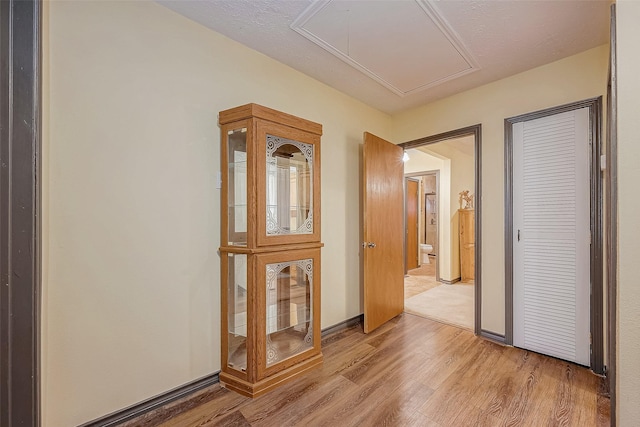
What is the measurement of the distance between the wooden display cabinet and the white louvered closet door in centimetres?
190

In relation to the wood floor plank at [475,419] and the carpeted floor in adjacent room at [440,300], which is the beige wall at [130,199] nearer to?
the wood floor plank at [475,419]

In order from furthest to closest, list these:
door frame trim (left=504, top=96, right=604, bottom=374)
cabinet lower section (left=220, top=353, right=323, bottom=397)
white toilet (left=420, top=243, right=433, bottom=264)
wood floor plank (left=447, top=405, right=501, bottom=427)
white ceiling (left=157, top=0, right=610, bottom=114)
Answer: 1. white toilet (left=420, top=243, right=433, bottom=264)
2. door frame trim (left=504, top=96, right=604, bottom=374)
3. cabinet lower section (left=220, top=353, right=323, bottom=397)
4. white ceiling (left=157, top=0, right=610, bottom=114)
5. wood floor plank (left=447, top=405, right=501, bottom=427)

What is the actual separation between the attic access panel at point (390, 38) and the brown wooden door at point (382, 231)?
702 mm

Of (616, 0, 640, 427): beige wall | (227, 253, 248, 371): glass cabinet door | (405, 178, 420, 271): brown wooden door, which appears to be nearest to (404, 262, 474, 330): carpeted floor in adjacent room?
(405, 178, 420, 271): brown wooden door

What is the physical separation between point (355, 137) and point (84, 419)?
311 cm

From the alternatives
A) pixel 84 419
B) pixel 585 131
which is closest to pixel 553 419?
pixel 585 131

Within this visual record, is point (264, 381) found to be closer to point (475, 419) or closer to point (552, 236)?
point (475, 419)

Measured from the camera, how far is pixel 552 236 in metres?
2.43

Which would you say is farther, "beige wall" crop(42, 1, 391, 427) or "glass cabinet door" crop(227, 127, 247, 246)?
"glass cabinet door" crop(227, 127, 247, 246)

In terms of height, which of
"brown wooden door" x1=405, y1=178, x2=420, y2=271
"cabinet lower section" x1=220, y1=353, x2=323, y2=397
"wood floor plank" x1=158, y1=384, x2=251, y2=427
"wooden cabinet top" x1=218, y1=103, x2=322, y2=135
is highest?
"wooden cabinet top" x1=218, y1=103, x2=322, y2=135

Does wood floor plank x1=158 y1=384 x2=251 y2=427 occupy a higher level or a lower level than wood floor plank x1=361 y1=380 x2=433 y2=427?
higher

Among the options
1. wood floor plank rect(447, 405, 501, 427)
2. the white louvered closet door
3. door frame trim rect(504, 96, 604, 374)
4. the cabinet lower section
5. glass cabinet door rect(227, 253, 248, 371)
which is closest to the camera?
wood floor plank rect(447, 405, 501, 427)

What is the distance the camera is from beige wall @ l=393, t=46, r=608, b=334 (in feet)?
7.52

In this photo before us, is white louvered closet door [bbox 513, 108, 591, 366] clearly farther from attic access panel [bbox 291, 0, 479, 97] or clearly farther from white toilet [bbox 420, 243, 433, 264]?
white toilet [bbox 420, 243, 433, 264]
